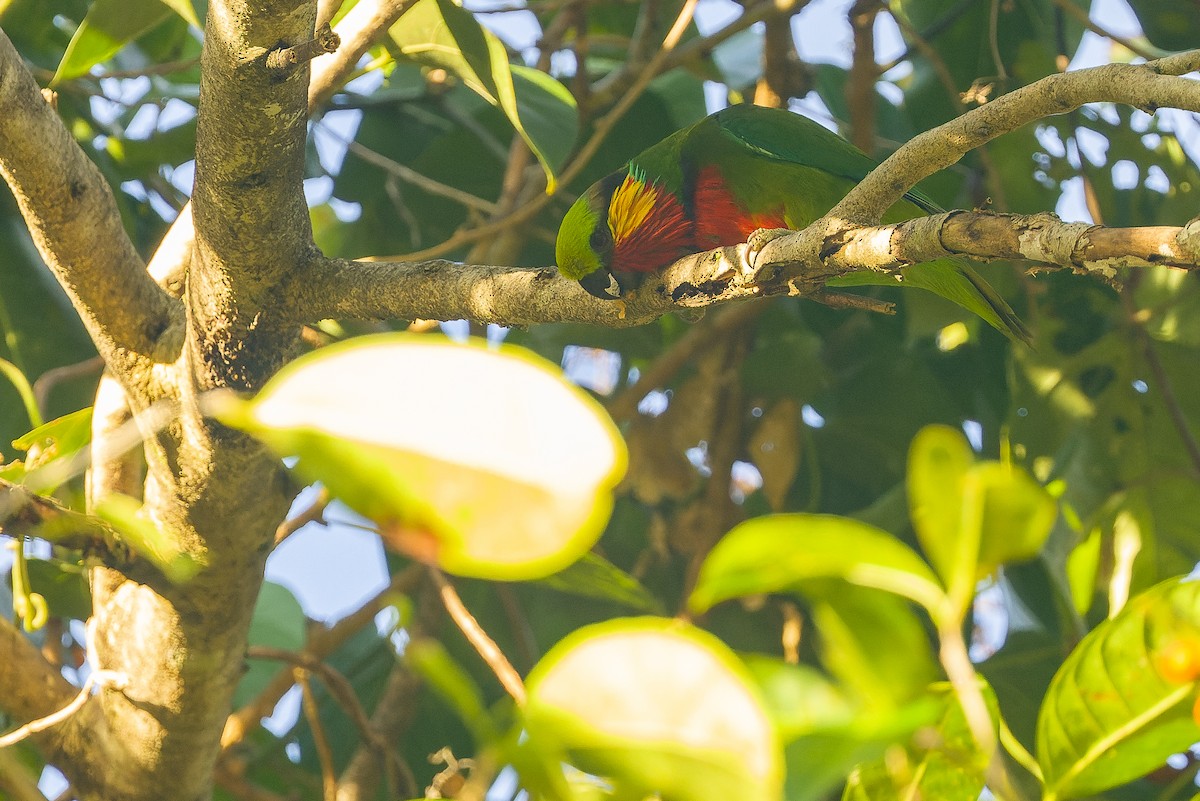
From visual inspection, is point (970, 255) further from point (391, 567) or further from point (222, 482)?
point (391, 567)

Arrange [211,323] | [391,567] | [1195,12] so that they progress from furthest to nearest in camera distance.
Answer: [391,567]
[1195,12]
[211,323]

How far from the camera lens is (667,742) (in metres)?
0.41

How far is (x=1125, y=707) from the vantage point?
663mm

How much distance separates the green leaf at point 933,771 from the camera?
0.72 meters

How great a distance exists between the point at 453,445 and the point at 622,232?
1850 mm

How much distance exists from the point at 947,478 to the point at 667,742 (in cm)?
17

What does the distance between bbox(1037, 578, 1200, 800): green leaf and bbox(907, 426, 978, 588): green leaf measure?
271 mm

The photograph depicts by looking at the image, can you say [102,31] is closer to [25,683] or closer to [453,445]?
[25,683]

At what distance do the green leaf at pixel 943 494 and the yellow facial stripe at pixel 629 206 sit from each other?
176cm

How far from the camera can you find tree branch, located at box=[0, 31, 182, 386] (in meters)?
1.29

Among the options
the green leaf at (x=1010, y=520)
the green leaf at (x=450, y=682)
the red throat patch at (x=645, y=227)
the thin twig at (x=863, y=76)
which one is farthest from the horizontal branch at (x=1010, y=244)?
the thin twig at (x=863, y=76)

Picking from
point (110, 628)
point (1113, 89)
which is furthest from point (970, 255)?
point (110, 628)

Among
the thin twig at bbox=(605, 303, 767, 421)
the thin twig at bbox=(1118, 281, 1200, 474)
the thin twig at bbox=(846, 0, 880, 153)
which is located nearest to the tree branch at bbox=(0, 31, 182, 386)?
the thin twig at bbox=(605, 303, 767, 421)

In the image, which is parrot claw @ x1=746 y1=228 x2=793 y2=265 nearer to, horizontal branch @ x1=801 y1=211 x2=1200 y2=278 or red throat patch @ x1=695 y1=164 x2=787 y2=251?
horizontal branch @ x1=801 y1=211 x2=1200 y2=278
